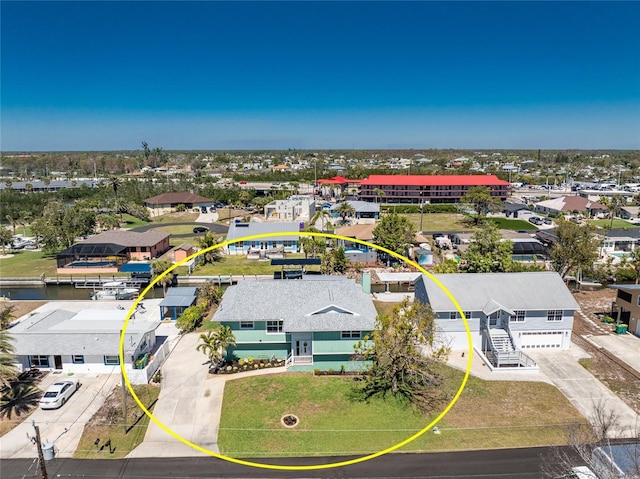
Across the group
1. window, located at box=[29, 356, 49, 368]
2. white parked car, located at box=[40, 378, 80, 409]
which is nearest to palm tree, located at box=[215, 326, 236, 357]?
white parked car, located at box=[40, 378, 80, 409]

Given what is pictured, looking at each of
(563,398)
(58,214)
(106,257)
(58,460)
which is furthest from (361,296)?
(58,214)

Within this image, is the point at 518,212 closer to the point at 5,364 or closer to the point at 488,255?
the point at 488,255

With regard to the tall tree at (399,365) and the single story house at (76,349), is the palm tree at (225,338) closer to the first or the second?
the single story house at (76,349)

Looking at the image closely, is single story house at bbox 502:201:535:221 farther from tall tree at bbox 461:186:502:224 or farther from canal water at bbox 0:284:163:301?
canal water at bbox 0:284:163:301

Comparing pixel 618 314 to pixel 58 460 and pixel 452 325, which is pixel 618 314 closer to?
pixel 452 325

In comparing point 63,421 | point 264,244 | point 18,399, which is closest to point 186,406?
point 63,421

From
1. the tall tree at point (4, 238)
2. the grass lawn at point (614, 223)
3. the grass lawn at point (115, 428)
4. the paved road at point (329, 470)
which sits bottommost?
A: the paved road at point (329, 470)

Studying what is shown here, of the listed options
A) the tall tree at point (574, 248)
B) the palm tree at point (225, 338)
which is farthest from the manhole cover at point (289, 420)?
the tall tree at point (574, 248)
